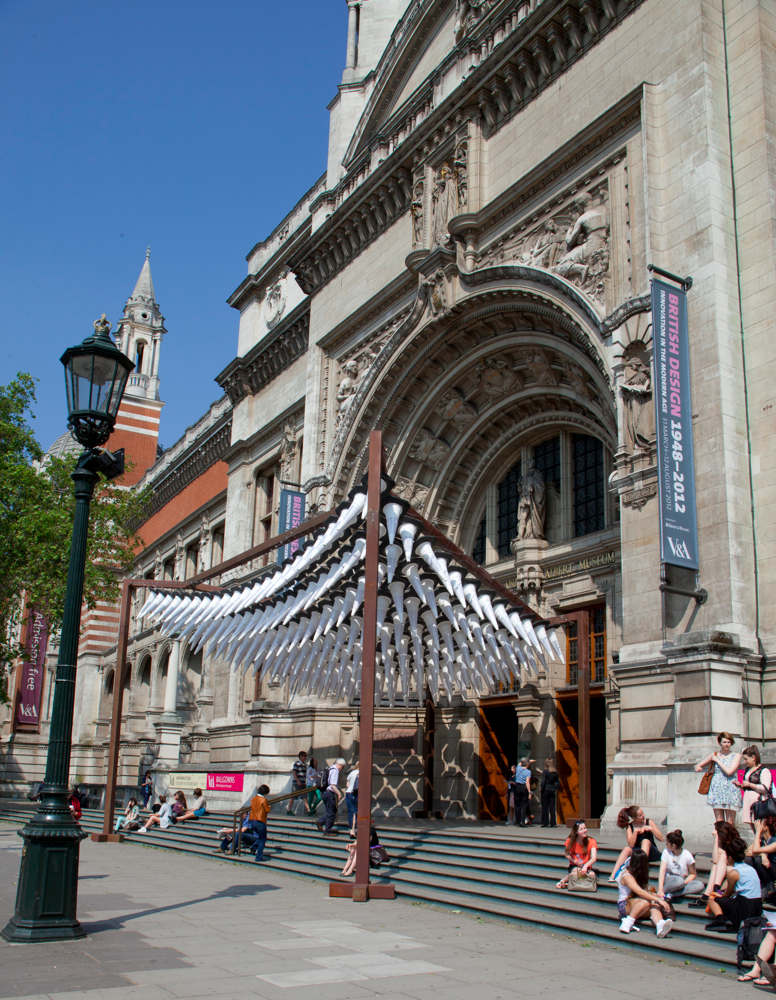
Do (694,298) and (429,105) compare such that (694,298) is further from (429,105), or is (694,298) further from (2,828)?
(2,828)

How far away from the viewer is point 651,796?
13242 mm

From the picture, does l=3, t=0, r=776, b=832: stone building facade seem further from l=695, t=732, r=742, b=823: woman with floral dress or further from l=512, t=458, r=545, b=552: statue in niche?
l=695, t=732, r=742, b=823: woman with floral dress

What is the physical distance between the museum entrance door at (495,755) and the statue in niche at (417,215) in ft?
38.8

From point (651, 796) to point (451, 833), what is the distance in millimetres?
3873

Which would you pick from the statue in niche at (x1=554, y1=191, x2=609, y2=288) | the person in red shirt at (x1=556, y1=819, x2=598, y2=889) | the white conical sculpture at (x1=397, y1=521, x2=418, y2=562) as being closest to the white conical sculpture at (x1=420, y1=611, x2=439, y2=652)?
the white conical sculpture at (x1=397, y1=521, x2=418, y2=562)

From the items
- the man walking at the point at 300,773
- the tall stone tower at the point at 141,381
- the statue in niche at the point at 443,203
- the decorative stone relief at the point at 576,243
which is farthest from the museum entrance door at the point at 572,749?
the tall stone tower at the point at 141,381

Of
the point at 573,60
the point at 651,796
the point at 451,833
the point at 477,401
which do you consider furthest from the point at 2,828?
the point at 573,60

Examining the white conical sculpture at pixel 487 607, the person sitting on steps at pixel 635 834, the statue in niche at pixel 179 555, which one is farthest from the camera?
the statue in niche at pixel 179 555

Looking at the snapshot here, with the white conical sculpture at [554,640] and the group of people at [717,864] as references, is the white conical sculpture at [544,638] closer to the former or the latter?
the white conical sculpture at [554,640]

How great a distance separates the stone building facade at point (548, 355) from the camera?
13.8 metres

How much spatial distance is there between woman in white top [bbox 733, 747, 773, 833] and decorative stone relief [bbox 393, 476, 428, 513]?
48.6ft

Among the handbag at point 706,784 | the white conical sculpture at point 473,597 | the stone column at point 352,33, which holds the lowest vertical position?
the handbag at point 706,784

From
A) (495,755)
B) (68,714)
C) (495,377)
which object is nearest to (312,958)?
(68,714)

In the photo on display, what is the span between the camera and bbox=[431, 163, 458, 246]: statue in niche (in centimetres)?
2175
